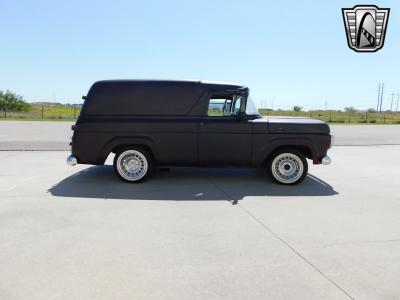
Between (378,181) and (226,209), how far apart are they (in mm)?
4064

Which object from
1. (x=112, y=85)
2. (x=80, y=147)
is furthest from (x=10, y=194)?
(x=112, y=85)

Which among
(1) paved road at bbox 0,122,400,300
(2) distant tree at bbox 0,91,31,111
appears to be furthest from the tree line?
(1) paved road at bbox 0,122,400,300

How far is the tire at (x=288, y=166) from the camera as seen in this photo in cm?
664

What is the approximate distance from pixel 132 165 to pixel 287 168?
3097 mm

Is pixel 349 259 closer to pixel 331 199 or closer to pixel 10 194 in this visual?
A: pixel 331 199

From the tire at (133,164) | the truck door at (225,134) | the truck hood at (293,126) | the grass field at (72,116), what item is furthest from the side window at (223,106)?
the grass field at (72,116)

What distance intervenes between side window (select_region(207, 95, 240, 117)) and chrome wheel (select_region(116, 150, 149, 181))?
1.62 m

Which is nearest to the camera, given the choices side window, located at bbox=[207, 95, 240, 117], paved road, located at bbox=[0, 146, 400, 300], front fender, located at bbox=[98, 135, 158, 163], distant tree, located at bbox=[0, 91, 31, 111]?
paved road, located at bbox=[0, 146, 400, 300]

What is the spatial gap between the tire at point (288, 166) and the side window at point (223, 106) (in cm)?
120

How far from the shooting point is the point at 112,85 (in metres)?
6.57

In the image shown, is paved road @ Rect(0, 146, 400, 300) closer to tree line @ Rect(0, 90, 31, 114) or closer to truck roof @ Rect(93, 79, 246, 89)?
truck roof @ Rect(93, 79, 246, 89)

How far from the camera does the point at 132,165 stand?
21.7ft

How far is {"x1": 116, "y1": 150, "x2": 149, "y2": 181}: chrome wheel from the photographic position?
6.57 meters

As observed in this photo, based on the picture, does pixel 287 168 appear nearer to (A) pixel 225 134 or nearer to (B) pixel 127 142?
(A) pixel 225 134
